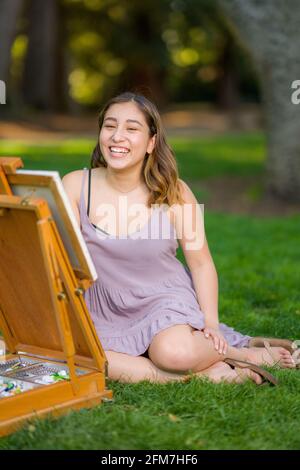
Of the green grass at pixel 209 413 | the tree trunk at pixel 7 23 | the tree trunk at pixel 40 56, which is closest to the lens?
the green grass at pixel 209 413

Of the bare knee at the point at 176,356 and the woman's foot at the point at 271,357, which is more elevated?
the bare knee at the point at 176,356

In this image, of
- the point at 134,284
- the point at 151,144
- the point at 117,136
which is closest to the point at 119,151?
the point at 117,136

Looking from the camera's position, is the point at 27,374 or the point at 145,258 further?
the point at 145,258

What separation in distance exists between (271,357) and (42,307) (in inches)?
47.3

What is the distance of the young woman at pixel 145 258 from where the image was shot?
360cm

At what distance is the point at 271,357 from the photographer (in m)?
3.85

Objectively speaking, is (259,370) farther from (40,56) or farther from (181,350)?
(40,56)

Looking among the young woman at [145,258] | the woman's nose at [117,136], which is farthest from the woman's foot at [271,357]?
the woman's nose at [117,136]

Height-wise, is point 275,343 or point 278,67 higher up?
point 278,67

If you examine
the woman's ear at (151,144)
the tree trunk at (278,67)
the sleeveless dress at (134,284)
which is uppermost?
the tree trunk at (278,67)

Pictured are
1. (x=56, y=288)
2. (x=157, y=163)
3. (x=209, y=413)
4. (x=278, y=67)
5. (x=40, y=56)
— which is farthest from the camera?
(x=40, y=56)

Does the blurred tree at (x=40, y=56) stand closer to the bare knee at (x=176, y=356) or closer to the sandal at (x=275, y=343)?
the sandal at (x=275, y=343)

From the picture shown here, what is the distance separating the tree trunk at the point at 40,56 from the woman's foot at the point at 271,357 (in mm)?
19179

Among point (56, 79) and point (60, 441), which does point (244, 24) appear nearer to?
point (60, 441)
